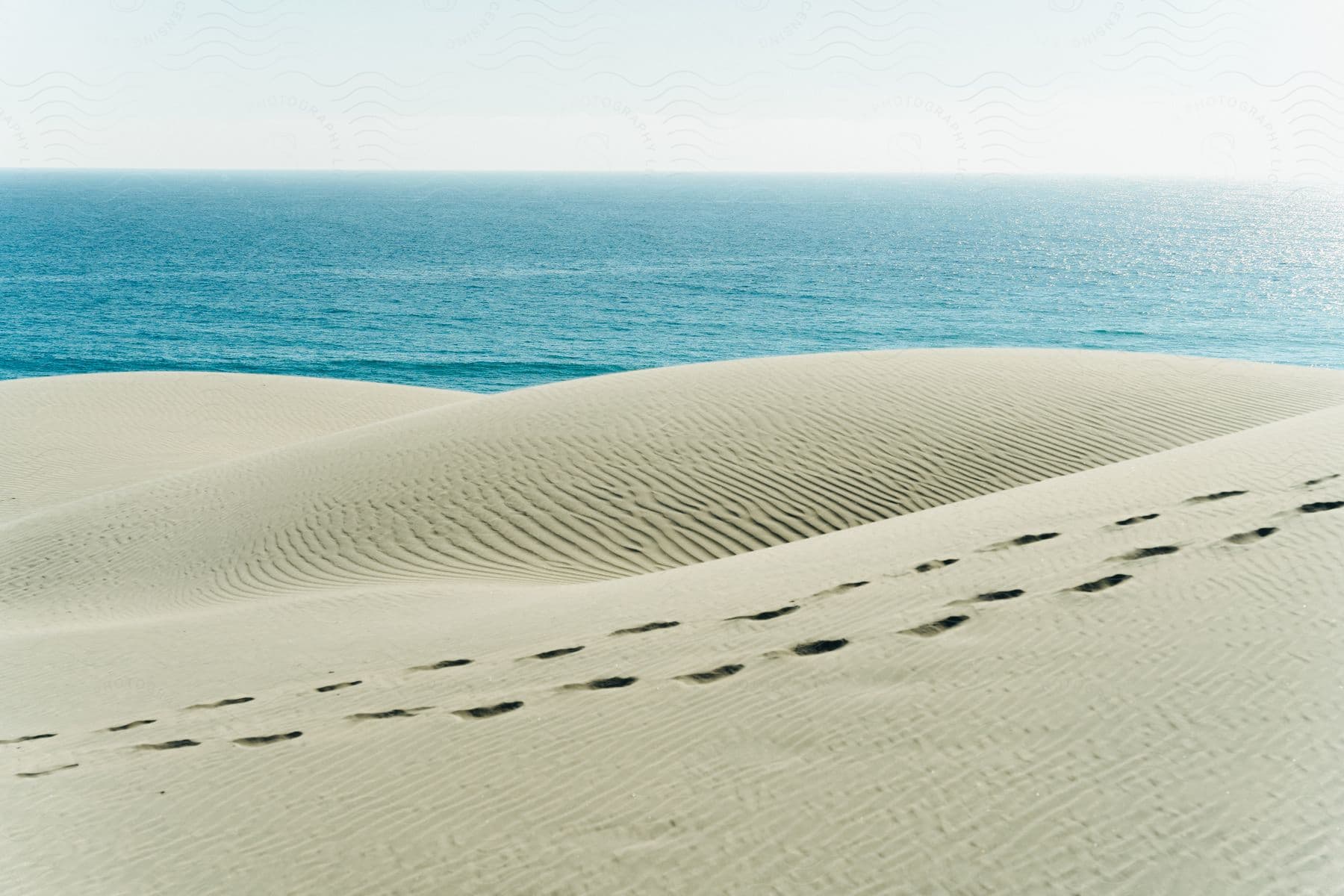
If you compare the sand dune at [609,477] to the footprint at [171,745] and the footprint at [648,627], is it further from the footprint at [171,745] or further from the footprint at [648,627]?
the footprint at [171,745]

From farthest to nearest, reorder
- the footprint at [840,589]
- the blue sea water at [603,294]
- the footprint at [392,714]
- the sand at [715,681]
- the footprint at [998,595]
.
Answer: the blue sea water at [603,294] < the footprint at [840,589] < the footprint at [998,595] < the footprint at [392,714] < the sand at [715,681]

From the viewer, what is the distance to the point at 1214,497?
7.41 m

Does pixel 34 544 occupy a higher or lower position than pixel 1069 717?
lower

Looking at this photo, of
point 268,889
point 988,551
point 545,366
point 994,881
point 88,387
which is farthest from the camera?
point 545,366

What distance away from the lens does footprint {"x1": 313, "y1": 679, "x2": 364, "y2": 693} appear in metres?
6.28

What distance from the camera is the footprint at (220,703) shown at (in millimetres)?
6320

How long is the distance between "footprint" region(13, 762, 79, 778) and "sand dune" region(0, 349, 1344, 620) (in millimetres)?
4906

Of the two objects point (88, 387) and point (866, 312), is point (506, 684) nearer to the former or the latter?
point (88, 387)

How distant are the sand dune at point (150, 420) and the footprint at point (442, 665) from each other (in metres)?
13.0

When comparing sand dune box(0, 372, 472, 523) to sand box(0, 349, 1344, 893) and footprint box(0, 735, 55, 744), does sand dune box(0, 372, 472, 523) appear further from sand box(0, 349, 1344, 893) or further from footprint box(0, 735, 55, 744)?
footprint box(0, 735, 55, 744)

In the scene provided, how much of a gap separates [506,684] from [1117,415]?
11025 mm

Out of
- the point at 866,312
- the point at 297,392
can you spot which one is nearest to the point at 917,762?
the point at 297,392

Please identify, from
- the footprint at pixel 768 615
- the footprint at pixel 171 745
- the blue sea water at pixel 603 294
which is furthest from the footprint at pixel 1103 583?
the blue sea water at pixel 603 294

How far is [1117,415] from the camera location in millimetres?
14023
